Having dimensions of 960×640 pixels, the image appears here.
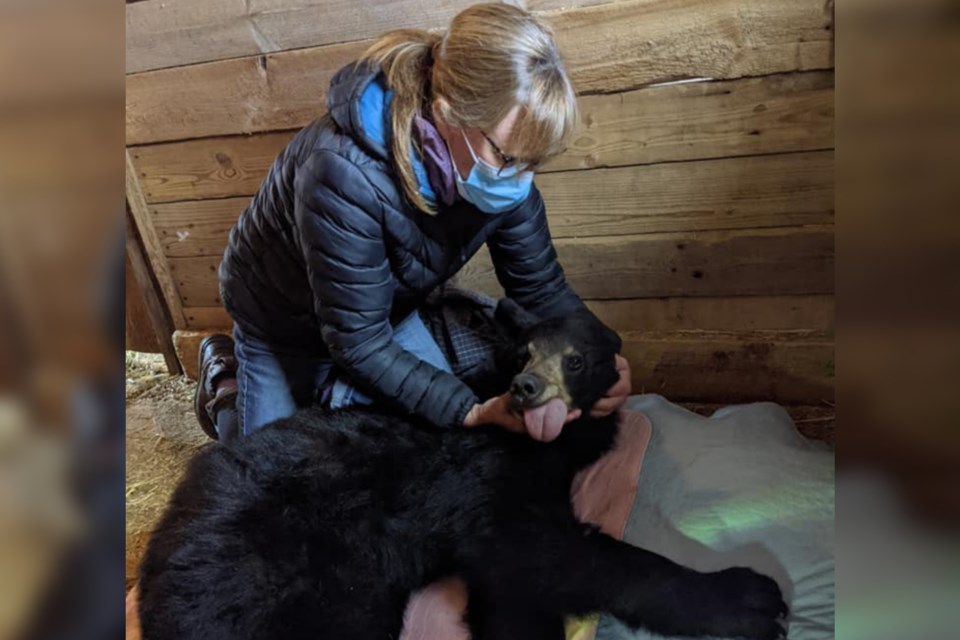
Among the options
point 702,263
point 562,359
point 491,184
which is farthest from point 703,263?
point 491,184

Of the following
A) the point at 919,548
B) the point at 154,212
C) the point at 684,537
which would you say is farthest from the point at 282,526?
the point at 154,212

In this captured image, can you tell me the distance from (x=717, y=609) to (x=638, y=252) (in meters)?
1.10

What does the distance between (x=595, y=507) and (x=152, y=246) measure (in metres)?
1.90

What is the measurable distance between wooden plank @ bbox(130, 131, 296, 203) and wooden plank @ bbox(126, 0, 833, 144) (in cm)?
4

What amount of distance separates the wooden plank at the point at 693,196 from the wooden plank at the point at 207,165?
36.8 inches

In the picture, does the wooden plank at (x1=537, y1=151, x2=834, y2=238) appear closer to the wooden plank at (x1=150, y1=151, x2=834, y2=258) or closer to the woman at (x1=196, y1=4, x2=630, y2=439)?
the wooden plank at (x1=150, y1=151, x2=834, y2=258)

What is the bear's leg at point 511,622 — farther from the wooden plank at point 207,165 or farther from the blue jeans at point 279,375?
the wooden plank at point 207,165

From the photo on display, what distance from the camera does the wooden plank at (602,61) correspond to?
195 centimetres

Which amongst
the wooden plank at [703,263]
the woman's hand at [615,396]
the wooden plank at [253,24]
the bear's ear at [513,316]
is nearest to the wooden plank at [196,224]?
the wooden plank at [253,24]

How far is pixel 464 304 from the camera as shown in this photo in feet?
8.14

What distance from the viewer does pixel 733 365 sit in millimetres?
2404

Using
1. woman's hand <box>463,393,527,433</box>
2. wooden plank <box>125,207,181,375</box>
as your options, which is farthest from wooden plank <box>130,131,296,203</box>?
woman's hand <box>463,393,527,433</box>

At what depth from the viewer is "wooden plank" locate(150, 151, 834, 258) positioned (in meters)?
2.12

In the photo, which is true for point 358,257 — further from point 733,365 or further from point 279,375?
point 733,365
